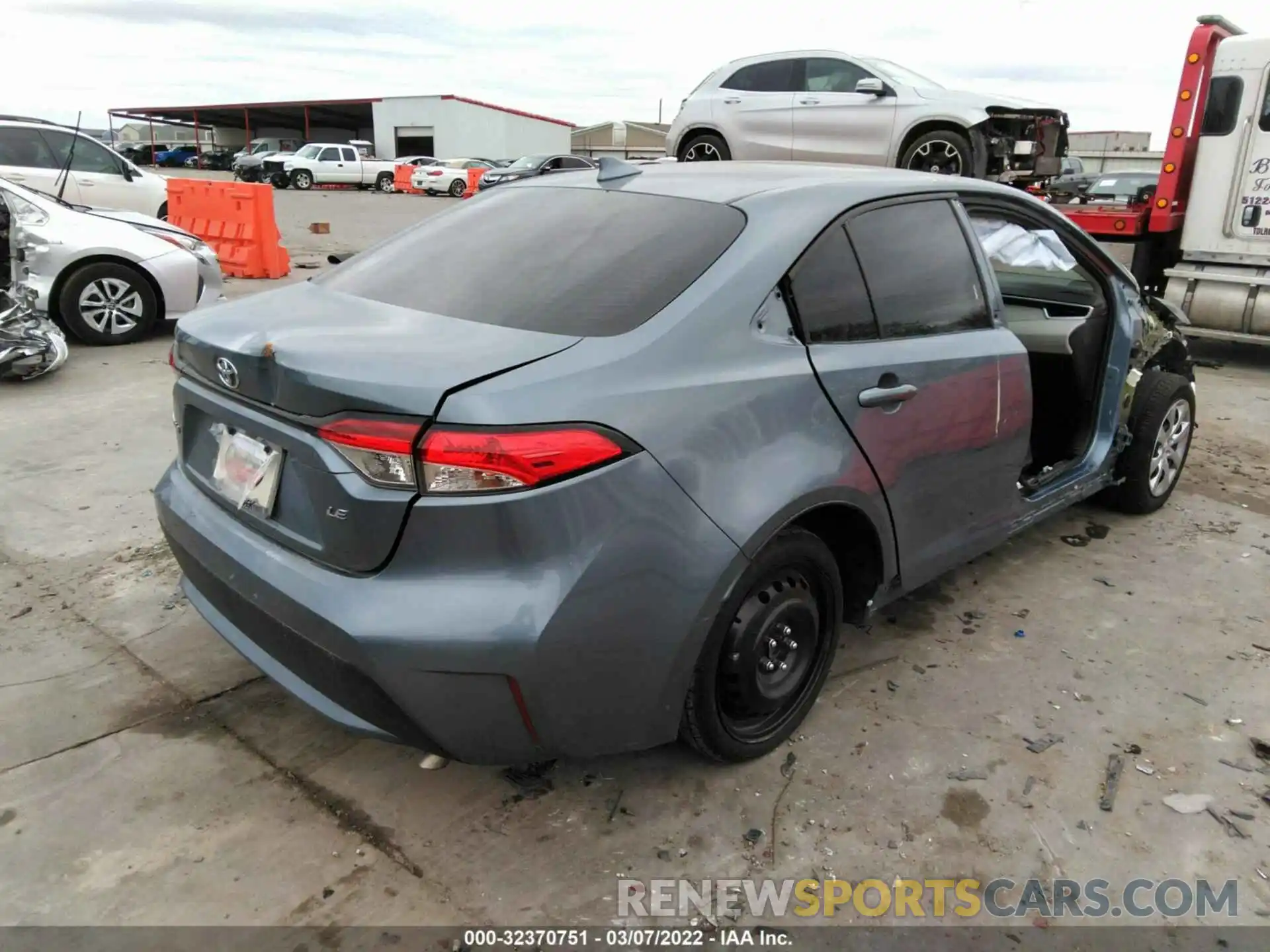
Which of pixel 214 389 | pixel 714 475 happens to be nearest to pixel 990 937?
pixel 714 475

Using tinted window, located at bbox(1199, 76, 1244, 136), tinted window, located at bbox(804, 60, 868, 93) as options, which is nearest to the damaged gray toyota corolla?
tinted window, located at bbox(1199, 76, 1244, 136)

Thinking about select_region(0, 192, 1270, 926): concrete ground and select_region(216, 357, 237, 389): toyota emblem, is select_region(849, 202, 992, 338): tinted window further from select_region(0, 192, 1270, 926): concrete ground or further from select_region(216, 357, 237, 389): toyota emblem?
select_region(216, 357, 237, 389): toyota emblem

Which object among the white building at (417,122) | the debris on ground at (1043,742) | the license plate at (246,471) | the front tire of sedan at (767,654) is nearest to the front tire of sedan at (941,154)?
the debris on ground at (1043,742)

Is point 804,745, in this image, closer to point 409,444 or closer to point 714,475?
point 714,475

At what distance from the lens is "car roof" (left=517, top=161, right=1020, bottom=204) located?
2.76 metres

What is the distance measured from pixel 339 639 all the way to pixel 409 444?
49 centimetres

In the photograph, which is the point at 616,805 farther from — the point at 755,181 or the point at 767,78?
the point at 767,78

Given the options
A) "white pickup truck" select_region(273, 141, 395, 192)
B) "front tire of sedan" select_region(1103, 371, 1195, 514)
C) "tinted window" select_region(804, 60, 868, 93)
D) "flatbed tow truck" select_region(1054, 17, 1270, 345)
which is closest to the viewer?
"front tire of sedan" select_region(1103, 371, 1195, 514)

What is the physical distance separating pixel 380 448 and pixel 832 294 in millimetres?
1395

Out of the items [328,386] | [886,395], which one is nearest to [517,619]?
[328,386]

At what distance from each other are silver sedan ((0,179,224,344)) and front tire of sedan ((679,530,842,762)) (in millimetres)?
6864

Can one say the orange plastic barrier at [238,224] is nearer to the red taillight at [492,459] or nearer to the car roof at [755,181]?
the car roof at [755,181]

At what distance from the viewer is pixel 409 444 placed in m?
1.96

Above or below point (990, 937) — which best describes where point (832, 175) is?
above
